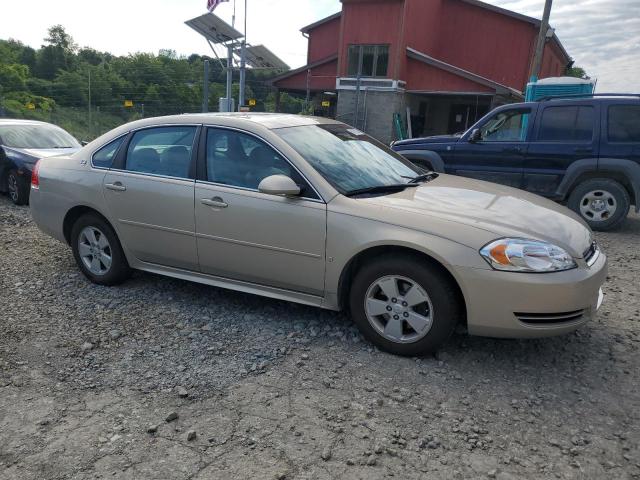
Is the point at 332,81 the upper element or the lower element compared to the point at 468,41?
lower

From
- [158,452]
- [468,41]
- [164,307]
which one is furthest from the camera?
[468,41]

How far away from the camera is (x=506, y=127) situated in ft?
26.1

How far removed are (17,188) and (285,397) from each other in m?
7.24

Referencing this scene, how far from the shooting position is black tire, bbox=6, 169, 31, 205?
8.24 meters

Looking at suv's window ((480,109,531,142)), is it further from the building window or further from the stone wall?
the building window

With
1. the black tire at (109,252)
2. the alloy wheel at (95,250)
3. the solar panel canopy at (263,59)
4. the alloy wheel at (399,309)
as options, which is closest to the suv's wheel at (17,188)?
the black tire at (109,252)

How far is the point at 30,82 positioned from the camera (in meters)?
36.4

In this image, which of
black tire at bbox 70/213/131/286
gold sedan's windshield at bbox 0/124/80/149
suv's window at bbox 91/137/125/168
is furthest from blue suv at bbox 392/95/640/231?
gold sedan's windshield at bbox 0/124/80/149

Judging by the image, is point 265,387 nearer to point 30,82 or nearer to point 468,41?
point 468,41

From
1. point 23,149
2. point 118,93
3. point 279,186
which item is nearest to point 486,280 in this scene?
point 279,186

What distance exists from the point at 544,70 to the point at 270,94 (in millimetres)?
14935

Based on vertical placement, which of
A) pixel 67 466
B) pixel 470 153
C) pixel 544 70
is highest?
pixel 544 70

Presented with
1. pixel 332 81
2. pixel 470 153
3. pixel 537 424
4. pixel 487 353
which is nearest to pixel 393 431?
pixel 537 424

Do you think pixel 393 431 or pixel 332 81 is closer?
pixel 393 431
